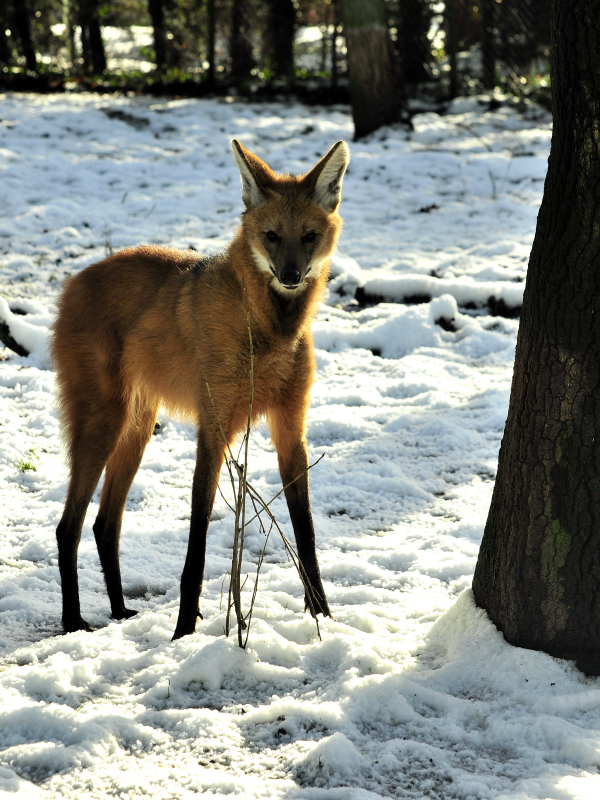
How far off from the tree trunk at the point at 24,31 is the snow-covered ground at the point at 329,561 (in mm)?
5946

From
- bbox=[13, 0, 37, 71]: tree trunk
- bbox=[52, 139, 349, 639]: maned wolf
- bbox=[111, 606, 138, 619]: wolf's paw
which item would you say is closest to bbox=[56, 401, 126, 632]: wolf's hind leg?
bbox=[52, 139, 349, 639]: maned wolf

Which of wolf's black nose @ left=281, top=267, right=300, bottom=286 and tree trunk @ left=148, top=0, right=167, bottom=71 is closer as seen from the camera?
wolf's black nose @ left=281, top=267, right=300, bottom=286

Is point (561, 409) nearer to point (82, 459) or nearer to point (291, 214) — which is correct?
point (291, 214)

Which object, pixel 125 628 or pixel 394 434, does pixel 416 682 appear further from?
pixel 394 434

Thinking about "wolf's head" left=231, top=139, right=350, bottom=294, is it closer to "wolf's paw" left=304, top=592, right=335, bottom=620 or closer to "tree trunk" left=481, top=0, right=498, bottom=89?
"wolf's paw" left=304, top=592, right=335, bottom=620

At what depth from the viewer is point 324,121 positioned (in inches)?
460

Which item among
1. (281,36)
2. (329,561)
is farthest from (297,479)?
(281,36)

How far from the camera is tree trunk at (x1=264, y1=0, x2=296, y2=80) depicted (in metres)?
14.3

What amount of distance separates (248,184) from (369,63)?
813cm

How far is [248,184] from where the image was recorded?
3377 millimetres

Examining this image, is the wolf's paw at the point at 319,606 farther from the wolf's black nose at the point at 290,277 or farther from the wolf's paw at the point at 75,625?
the wolf's black nose at the point at 290,277

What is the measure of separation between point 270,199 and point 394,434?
2.19 m

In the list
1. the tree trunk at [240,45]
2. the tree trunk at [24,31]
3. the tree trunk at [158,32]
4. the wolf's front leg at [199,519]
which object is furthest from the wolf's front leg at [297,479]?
the tree trunk at [24,31]

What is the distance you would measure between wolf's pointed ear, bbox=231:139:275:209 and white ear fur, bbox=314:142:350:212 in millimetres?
235
